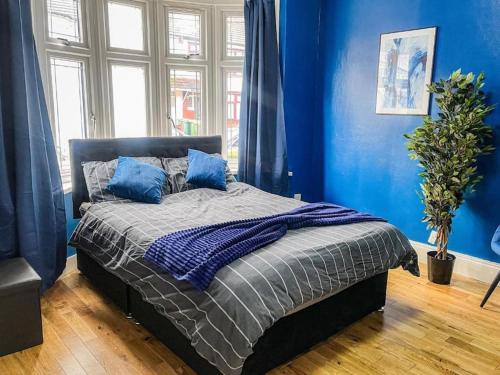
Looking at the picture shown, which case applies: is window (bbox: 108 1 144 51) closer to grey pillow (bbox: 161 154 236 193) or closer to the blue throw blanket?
grey pillow (bbox: 161 154 236 193)

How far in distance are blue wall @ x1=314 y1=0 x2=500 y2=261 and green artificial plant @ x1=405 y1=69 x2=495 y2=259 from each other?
0.63 feet

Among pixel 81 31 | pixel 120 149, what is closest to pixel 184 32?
pixel 81 31

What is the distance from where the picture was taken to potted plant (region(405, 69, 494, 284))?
296cm

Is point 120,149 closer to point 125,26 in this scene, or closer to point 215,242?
point 125,26

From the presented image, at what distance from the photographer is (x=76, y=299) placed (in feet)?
9.53

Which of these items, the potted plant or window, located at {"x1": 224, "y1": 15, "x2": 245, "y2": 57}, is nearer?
the potted plant

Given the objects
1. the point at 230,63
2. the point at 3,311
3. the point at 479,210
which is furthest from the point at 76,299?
the point at 479,210

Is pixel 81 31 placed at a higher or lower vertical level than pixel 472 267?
higher

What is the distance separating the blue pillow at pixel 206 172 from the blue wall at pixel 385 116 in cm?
141

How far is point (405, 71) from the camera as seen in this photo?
3637 millimetres

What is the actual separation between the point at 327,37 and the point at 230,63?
108cm

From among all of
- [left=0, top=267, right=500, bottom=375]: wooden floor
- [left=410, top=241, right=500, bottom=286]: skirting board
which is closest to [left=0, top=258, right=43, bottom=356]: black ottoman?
[left=0, top=267, right=500, bottom=375]: wooden floor

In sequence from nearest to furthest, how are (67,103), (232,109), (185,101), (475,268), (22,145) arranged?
(22,145) < (475,268) < (67,103) < (185,101) < (232,109)

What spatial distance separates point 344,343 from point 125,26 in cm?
336
